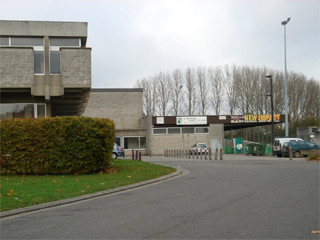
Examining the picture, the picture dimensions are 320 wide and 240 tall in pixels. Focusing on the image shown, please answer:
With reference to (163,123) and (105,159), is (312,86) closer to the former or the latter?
(163,123)

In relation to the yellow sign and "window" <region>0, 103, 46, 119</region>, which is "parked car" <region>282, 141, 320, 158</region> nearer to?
the yellow sign

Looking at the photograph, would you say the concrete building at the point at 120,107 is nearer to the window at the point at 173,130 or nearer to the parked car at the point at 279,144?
the window at the point at 173,130

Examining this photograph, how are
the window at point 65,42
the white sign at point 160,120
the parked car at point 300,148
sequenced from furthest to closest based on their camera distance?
the white sign at point 160,120 → the parked car at point 300,148 → the window at point 65,42

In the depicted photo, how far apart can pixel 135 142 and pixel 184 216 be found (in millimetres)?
43881

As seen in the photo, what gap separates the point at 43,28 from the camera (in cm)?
2059

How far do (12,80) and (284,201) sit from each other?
594 inches

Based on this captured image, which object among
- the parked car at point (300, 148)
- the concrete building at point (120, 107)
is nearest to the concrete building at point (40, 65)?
the parked car at point (300, 148)

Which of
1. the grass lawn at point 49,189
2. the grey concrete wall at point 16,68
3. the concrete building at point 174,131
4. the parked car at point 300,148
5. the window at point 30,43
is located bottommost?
the grass lawn at point 49,189

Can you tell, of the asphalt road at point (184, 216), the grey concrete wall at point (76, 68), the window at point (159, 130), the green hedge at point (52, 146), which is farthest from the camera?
the window at point (159, 130)

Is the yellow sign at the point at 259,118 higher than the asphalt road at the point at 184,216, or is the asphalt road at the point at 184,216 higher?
the yellow sign at the point at 259,118

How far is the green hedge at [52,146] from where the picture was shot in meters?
15.1

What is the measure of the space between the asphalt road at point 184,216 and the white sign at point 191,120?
37.2m

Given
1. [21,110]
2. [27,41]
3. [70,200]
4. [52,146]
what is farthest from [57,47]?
[70,200]

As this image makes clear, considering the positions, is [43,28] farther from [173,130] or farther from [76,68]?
[173,130]
